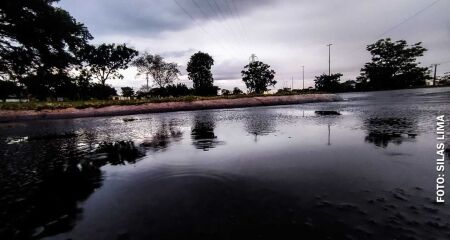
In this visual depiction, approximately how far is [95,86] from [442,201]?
61.0m

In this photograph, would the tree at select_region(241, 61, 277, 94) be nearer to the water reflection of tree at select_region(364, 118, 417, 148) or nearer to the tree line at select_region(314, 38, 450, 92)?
the tree line at select_region(314, 38, 450, 92)

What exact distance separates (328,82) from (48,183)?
8588 cm

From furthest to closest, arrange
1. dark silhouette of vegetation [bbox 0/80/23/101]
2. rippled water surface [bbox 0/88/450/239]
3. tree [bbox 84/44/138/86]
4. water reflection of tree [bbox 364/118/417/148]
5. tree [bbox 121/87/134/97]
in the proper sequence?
tree [bbox 121/87/134/97], tree [bbox 84/44/138/86], dark silhouette of vegetation [bbox 0/80/23/101], water reflection of tree [bbox 364/118/417/148], rippled water surface [bbox 0/88/450/239]

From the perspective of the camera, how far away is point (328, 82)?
269ft

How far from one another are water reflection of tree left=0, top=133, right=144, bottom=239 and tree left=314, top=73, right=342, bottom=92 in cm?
8223

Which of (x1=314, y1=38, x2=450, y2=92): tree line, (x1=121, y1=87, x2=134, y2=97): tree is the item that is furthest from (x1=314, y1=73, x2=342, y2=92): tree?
(x1=121, y1=87, x2=134, y2=97): tree

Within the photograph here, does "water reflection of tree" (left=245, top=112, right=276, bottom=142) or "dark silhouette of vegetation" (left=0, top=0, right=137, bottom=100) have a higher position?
"dark silhouette of vegetation" (left=0, top=0, right=137, bottom=100)

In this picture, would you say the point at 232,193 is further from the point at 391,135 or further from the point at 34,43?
the point at 34,43

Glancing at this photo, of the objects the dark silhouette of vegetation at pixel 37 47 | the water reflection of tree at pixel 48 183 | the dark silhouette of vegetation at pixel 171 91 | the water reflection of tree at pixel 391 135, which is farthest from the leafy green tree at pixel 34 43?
the dark silhouette of vegetation at pixel 171 91

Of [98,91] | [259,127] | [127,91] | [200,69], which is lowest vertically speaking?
[259,127]

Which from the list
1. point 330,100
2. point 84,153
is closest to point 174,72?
point 330,100

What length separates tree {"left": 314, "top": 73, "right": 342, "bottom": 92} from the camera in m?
82.1

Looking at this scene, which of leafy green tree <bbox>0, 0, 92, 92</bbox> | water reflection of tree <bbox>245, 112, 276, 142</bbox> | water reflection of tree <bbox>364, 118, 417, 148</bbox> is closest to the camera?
water reflection of tree <bbox>364, 118, 417, 148</bbox>

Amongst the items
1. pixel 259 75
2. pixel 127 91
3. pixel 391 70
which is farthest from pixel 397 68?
pixel 127 91
